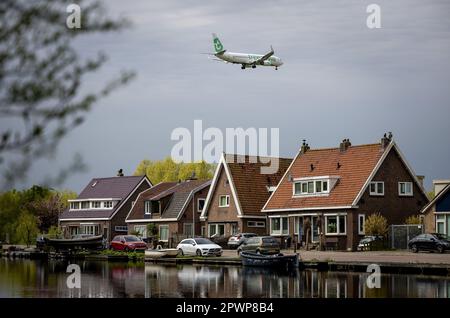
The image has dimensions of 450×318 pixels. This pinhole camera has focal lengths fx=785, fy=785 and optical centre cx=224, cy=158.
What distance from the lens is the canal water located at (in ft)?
113

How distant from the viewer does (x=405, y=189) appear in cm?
7056

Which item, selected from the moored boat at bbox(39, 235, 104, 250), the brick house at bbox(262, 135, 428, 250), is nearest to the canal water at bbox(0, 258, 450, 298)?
the brick house at bbox(262, 135, 428, 250)

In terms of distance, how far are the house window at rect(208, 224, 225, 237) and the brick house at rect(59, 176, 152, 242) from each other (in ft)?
63.4

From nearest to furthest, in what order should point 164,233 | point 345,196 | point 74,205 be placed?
1. point 345,196
2. point 164,233
3. point 74,205

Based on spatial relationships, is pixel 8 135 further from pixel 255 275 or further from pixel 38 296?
pixel 255 275

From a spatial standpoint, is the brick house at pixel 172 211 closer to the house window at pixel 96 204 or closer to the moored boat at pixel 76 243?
the house window at pixel 96 204

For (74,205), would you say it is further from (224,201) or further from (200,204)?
(224,201)

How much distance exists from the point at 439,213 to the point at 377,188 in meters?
6.86

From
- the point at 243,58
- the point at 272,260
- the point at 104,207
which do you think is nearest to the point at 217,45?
the point at 243,58

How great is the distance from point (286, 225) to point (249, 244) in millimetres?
14958

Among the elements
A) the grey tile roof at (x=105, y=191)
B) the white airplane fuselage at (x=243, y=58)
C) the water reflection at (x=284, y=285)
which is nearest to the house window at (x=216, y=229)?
the white airplane fuselage at (x=243, y=58)

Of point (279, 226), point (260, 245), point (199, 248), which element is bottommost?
point (199, 248)

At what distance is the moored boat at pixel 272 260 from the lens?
168 feet

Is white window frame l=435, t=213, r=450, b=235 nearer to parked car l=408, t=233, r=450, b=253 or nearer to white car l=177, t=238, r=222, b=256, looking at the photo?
parked car l=408, t=233, r=450, b=253
